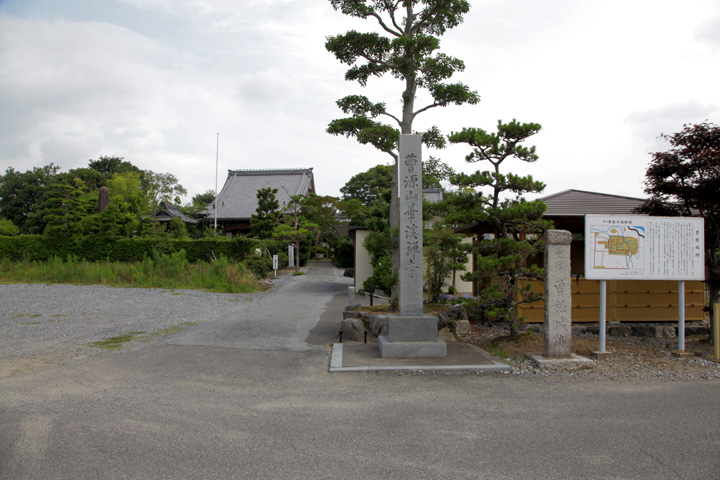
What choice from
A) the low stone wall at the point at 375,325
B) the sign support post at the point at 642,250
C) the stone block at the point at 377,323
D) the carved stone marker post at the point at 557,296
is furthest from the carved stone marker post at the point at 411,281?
the sign support post at the point at 642,250

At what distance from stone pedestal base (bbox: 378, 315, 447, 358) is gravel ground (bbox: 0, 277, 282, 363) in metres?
4.10

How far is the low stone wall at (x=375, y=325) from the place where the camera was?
7.71 meters

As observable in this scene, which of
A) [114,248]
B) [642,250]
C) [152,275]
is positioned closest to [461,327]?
[642,250]

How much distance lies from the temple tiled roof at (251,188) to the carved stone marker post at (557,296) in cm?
2528

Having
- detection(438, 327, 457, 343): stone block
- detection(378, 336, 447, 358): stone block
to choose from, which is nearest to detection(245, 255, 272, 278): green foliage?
detection(438, 327, 457, 343): stone block

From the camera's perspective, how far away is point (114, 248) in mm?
19875

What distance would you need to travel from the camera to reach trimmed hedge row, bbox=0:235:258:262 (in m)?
19.8

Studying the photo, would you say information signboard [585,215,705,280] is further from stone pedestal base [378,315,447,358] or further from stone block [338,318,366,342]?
stone block [338,318,366,342]

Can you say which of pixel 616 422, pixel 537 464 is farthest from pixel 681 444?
pixel 537 464

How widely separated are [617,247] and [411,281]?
9.83 ft

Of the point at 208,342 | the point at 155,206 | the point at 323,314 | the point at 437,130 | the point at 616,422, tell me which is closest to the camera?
the point at 616,422

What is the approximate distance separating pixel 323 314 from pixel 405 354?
4.95 m

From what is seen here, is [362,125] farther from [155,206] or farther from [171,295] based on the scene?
[155,206]

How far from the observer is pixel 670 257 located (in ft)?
21.2
